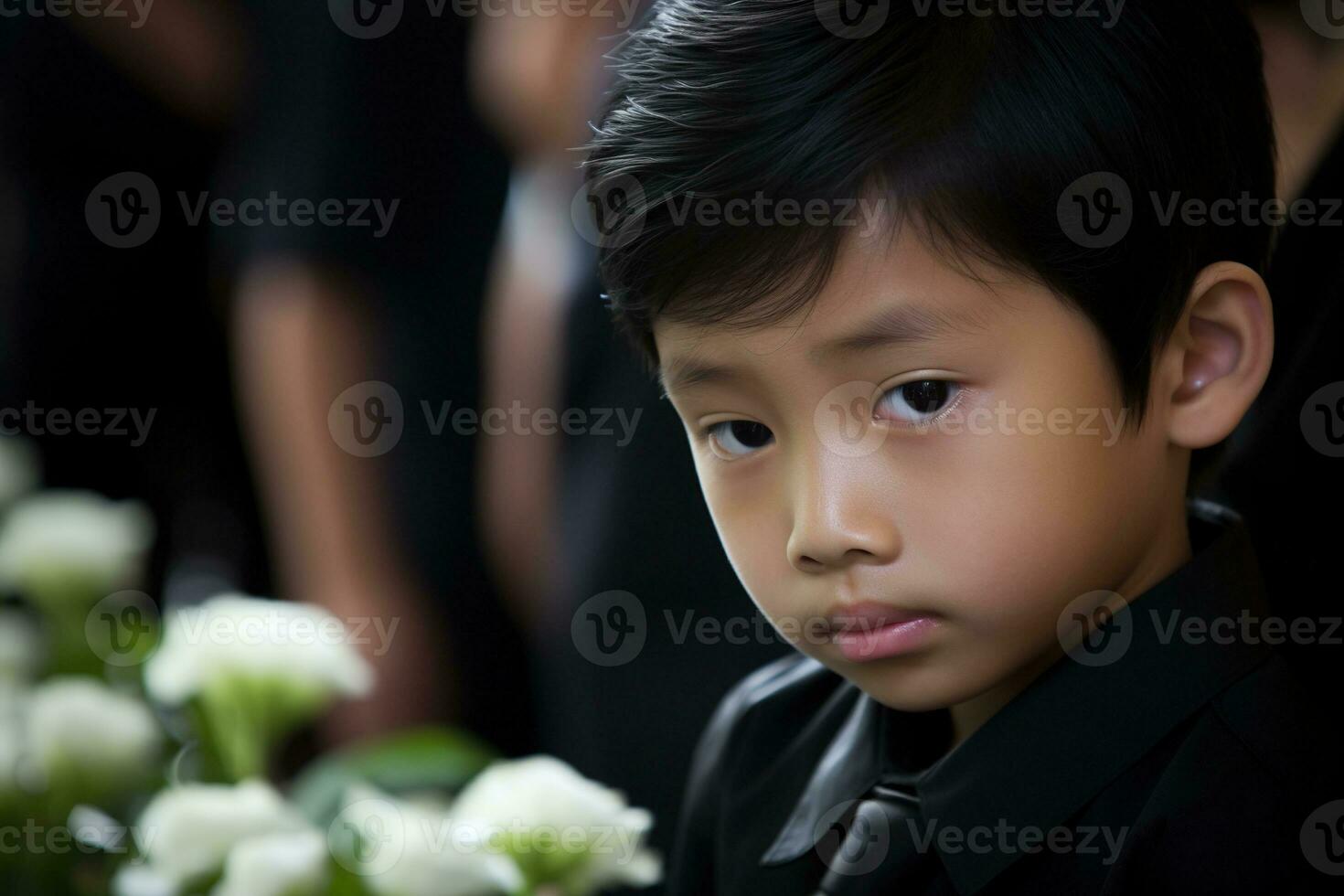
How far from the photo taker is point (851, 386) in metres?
0.52

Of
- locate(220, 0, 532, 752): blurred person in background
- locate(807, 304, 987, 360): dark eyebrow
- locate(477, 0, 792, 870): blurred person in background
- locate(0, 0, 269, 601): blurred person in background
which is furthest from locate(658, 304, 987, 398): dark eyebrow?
locate(0, 0, 269, 601): blurred person in background

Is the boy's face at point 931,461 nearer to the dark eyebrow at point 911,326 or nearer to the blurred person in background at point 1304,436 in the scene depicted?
the dark eyebrow at point 911,326

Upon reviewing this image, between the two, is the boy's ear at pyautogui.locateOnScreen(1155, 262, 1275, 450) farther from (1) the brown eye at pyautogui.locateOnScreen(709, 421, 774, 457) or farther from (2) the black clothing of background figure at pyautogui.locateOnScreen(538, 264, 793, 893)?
(2) the black clothing of background figure at pyautogui.locateOnScreen(538, 264, 793, 893)

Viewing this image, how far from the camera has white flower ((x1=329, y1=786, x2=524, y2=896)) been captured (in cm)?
48

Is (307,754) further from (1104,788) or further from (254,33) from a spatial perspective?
(1104,788)

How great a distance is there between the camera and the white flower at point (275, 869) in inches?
18.4

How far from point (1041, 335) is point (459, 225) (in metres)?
0.93

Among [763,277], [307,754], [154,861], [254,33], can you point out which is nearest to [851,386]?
[763,277]

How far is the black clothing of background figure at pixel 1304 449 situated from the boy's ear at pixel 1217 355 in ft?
0.32

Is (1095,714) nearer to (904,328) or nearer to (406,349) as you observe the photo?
(904,328)

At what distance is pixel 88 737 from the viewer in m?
0.58

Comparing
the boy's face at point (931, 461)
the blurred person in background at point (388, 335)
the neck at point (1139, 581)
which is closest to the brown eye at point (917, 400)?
the boy's face at point (931, 461)

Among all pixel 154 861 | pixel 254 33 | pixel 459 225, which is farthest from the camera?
pixel 254 33

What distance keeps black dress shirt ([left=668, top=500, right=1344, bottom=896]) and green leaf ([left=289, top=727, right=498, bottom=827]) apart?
157mm
